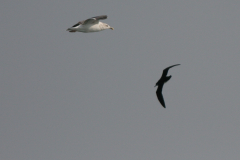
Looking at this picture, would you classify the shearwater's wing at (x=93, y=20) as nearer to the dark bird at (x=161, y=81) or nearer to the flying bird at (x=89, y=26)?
the flying bird at (x=89, y=26)

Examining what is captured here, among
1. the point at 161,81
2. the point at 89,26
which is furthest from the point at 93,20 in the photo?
the point at 161,81

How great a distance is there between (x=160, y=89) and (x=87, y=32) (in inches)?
333

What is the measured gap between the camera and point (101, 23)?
5081 cm

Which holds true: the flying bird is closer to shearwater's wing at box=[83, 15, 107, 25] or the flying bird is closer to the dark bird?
shearwater's wing at box=[83, 15, 107, 25]

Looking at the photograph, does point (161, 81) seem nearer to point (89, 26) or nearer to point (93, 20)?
point (93, 20)

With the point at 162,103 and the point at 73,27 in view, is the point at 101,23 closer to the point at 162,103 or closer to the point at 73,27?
the point at 73,27

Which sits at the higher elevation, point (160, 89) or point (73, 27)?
point (73, 27)

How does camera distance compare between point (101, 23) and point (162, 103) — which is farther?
point (101, 23)

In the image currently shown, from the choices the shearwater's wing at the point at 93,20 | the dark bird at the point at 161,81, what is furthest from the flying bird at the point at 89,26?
the dark bird at the point at 161,81

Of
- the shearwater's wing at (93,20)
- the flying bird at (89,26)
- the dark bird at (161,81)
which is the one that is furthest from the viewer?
the flying bird at (89,26)

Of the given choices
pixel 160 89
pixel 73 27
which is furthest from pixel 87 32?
pixel 160 89

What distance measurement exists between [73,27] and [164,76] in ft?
31.7

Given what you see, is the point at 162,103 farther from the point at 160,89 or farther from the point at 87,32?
the point at 87,32

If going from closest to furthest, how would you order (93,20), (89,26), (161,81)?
(161,81) < (93,20) < (89,26)
